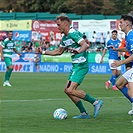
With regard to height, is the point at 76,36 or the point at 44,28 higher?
the point at 76,36

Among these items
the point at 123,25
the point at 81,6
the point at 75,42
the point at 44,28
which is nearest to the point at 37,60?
the point at 44,28

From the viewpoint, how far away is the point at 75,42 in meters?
13.9

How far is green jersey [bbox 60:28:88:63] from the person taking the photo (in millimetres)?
13805

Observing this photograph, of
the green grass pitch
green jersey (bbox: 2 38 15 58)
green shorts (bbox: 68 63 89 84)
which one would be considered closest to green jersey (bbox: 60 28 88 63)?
green shorts (bbox: 68 63 89 84)

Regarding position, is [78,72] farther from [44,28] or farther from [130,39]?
[44,28]

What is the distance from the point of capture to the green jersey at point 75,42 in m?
13.8

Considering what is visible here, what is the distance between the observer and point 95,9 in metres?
73.3

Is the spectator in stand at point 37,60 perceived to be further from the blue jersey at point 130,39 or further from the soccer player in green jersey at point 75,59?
the blue jersey at point 130,39

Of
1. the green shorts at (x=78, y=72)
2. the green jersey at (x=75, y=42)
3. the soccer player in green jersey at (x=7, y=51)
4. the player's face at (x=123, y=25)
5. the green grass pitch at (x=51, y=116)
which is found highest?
the player's face at (x=123, y=25)

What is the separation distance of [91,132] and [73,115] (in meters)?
3.19

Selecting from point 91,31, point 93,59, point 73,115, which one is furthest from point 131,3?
point 73,115

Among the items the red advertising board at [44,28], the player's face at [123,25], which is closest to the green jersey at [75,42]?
the player's face at [123,25]

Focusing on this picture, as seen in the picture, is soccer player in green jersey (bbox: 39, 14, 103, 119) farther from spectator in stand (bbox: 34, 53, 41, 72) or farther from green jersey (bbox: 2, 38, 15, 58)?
spectator in stand (bbox: 34, 53, 41, 72)

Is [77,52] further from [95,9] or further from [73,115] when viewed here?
[95,9]
